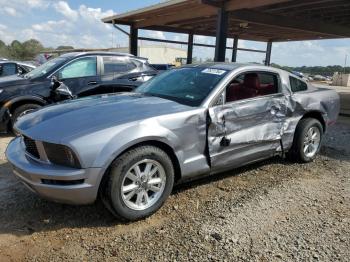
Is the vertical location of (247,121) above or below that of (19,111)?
above

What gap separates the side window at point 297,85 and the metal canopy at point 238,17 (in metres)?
5.79

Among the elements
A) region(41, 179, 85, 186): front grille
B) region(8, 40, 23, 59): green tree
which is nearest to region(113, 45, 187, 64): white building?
region(8, 40, 23, 59): green tree

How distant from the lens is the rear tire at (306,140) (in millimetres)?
5105

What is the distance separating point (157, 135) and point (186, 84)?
1.21 meters

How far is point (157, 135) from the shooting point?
337 centimetres

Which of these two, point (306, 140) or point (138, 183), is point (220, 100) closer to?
point (138, 183)

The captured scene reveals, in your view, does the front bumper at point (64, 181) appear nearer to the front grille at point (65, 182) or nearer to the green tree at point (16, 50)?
the front grille at point (65, 182)

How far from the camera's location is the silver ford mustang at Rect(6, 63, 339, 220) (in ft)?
10.1

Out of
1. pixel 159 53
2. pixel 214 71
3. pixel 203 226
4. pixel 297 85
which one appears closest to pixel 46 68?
pixel 214 71

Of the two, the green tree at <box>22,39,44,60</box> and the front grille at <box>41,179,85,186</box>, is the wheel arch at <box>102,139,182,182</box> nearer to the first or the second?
the front grille at <box>41,179,85,186</box>

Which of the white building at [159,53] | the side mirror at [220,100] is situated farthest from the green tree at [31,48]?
the side mirror at [220,100]

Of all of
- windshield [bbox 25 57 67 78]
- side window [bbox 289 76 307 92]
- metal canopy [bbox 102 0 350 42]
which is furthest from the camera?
metal canopy [bbox 102 0 350 42]

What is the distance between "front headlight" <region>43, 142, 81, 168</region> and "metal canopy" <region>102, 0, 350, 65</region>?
906 centimetres

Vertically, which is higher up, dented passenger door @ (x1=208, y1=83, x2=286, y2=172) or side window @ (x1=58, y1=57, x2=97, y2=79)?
side window @ (x1=58, y1=57, x2=97, y2=79)
